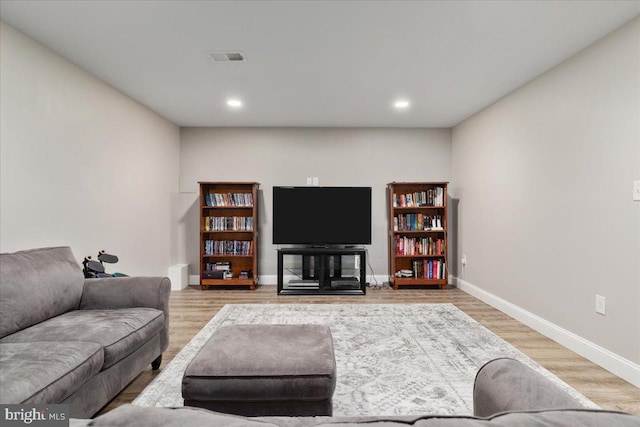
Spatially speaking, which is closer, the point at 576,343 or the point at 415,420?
Answer: the point at 415,420

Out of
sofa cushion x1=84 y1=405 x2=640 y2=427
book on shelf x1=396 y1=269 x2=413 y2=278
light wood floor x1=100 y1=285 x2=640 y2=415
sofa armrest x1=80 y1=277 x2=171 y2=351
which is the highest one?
sofa cushion x1=84 y1=405 x2=640 y2=427

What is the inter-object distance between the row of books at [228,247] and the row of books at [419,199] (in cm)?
234

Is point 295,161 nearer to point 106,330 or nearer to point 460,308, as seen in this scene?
point 460,308

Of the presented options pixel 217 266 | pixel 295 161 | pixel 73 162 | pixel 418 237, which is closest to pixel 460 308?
pixel 418 237

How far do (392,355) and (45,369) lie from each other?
7.11 ft

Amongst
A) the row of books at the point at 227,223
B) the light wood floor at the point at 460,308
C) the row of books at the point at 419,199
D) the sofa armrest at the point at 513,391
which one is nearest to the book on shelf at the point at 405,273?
the light wood floor at the point at 460,308

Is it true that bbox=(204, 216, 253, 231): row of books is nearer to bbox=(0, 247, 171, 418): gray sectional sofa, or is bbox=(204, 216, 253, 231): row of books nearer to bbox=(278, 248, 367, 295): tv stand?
bbox=(278, 248, 367, 295): tv stand

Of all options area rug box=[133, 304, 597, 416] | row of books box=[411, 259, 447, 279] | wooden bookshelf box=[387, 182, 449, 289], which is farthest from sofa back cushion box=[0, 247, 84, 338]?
row of books box=[411, 259, 447, 279]

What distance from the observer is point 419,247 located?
17.5 feet

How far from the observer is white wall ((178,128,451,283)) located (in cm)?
557

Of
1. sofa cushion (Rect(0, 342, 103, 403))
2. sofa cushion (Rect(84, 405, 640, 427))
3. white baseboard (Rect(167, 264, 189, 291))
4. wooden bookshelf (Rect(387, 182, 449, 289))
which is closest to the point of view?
sofa cushion (Rect(84, 405, 640, 427))

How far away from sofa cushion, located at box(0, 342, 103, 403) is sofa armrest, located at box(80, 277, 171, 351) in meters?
0.66

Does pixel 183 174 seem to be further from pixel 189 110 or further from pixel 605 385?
pixel 605 385

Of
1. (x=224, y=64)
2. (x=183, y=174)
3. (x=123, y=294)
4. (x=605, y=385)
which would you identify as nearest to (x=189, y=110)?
(x=183, y=174)
